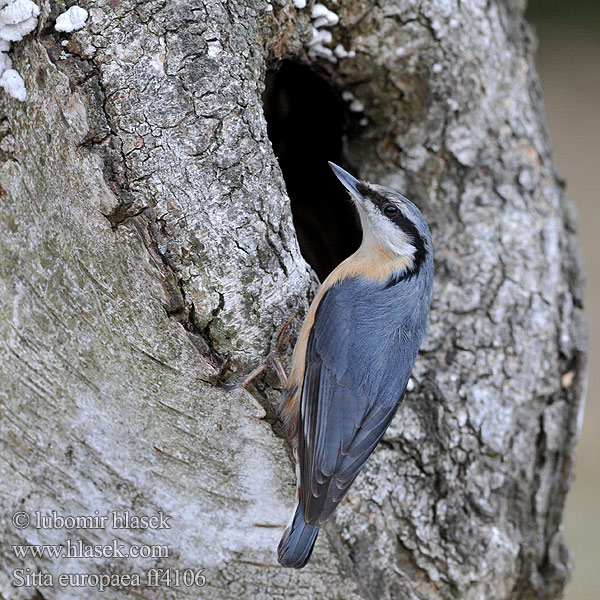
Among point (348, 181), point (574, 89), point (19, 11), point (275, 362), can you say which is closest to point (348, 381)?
point (275, 362)

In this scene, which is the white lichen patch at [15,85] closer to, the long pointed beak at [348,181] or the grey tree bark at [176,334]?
the grey tree bark at [176,334]

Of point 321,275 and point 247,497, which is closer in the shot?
point 247,497

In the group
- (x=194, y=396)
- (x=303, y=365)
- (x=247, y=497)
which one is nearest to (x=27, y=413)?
(x=194, y=396)

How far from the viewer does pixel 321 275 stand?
3.05m

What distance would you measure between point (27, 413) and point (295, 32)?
1443 mm

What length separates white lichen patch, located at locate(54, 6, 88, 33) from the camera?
6.21 feet

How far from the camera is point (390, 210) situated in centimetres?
241

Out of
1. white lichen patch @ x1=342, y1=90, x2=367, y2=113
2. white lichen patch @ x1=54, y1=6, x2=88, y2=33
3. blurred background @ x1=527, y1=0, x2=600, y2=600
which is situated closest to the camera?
white lichen patch @ x1=54, y1=6, x2=88, y2=33

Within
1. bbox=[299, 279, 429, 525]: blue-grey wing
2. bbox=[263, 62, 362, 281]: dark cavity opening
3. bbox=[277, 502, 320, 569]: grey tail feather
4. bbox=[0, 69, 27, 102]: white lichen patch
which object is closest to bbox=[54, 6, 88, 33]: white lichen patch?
bbox=[0, 69, 27, 102]: white lichen patch

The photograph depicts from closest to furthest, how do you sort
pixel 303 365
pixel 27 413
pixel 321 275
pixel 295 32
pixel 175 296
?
pixel 175 296 → pixel 27 413 → pixel 303 365 → pixel 295 32 → pixel 321 275

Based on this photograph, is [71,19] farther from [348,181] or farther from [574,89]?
[574,89]

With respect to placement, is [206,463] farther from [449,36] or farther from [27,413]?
[449,36]

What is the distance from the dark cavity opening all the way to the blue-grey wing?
724mm

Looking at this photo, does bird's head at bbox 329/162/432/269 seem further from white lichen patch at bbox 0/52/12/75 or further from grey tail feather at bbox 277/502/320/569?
white lichen patch at bbox 0/52/12/75
